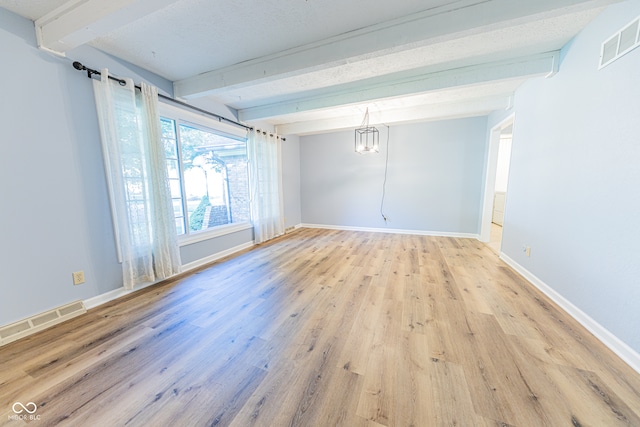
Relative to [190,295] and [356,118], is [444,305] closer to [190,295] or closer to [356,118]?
[190,295]

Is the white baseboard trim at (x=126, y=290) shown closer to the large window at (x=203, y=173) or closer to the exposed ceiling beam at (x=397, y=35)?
the large window at (x=203, y=173)

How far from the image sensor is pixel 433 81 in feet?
8.87

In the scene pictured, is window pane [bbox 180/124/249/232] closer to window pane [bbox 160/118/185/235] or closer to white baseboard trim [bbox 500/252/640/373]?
window pane [bbox 160/118/185/235]

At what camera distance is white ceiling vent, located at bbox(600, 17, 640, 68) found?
4.75ft

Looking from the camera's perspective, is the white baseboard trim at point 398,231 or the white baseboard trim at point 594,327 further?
the white baseboard trim at point 398,231

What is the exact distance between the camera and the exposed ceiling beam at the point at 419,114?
3605 millimetres

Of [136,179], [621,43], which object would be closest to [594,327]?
[621,43]

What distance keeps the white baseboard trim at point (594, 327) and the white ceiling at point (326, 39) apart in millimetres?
2220

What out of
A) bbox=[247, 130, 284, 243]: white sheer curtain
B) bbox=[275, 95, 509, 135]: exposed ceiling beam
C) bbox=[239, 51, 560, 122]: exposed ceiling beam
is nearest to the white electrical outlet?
bbox=[247, 130, 284, 243]: white sheer curtain

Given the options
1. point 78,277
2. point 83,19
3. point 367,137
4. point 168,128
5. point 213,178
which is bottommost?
point 78,277

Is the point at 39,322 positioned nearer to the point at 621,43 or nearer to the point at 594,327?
the point at 594,327

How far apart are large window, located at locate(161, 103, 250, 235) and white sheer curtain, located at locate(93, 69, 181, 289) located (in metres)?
0.33

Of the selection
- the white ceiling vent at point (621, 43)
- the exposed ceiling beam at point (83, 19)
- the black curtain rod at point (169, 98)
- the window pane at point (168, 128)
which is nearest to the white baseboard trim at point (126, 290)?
the window pane at point (168, 128)

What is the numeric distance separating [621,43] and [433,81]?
1.43 m
